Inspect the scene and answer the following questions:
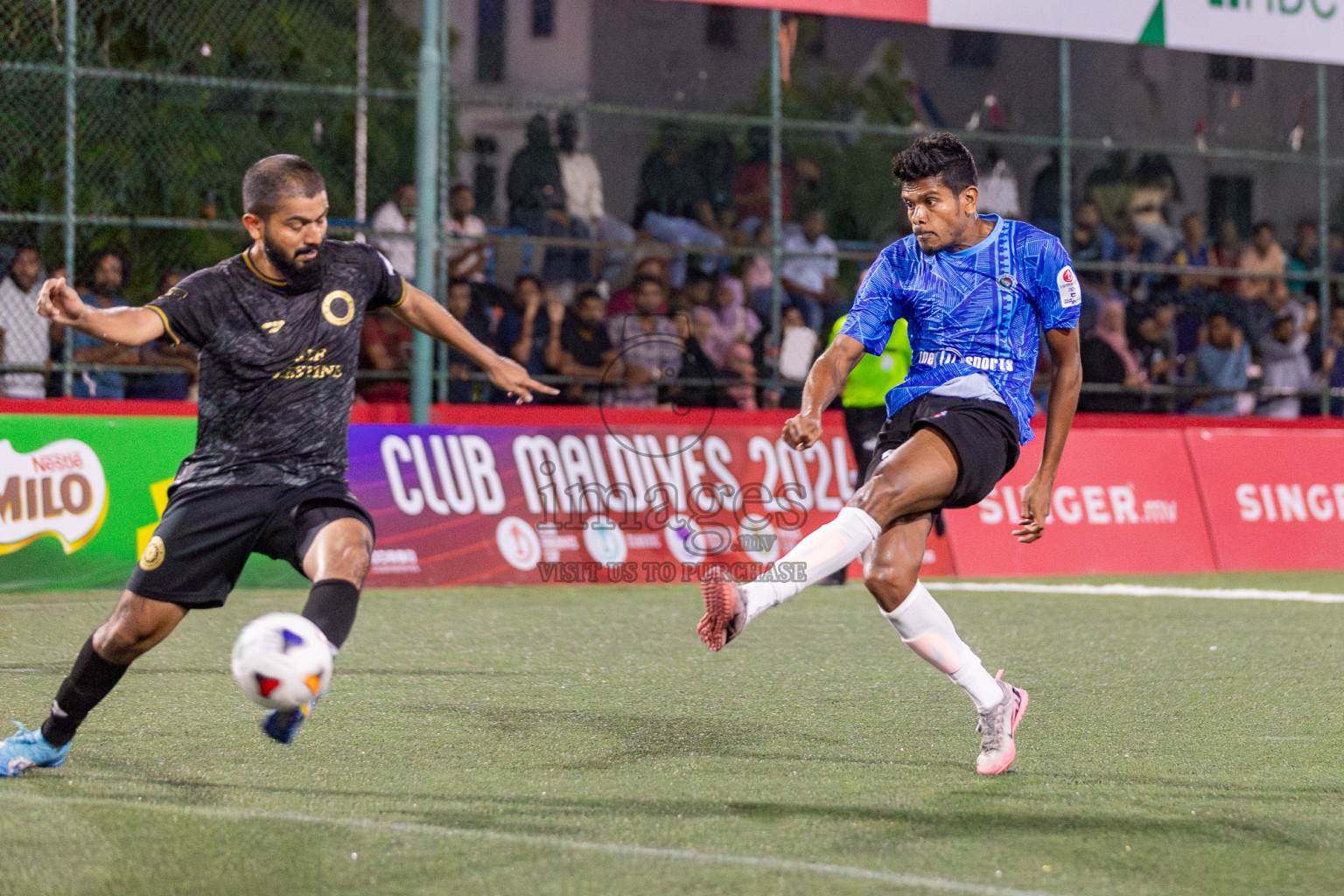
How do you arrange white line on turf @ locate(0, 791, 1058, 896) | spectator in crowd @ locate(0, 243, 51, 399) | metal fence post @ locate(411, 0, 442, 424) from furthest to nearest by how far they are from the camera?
metal fence post @ locate(411, 0, 442, 424)
spectator in crowd @ locate(0, 243, 51, 399)
white line on turf @ locate(0, 791, 1058, 896)

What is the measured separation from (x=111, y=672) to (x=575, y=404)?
9.08 metres

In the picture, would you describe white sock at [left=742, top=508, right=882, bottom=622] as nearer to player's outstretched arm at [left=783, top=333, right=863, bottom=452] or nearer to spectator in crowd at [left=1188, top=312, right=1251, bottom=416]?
player's outstretched arm at [left=783, top=333, right=863, bottom=452]

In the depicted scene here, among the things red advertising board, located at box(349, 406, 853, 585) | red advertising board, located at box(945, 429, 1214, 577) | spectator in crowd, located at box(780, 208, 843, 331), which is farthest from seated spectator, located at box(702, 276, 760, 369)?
red advertising board, located at box(945, 429, 1214, 577)

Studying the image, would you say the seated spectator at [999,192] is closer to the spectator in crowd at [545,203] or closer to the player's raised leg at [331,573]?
the spectator in crowd at [545,203]

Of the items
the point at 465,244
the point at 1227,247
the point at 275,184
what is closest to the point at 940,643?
the point at 275,184

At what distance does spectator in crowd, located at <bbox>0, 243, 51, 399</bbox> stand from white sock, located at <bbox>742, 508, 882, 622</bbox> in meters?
8.89

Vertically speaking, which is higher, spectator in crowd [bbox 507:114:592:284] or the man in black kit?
spectator in crowd [bbox 507:114:592:284]

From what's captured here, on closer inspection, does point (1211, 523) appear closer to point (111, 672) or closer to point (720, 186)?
point (720, 186)

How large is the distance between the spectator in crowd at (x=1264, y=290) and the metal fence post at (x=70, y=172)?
11.3 meters

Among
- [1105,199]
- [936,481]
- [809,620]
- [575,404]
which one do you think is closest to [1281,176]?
[1105,199]

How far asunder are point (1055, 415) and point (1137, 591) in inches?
268

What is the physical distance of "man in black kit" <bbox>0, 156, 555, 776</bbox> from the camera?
492 cm

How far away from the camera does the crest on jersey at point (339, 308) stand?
511 cm

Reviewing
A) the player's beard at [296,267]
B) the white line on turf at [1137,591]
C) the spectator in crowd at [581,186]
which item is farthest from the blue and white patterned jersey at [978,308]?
the spectator in crowd at [581,186]
